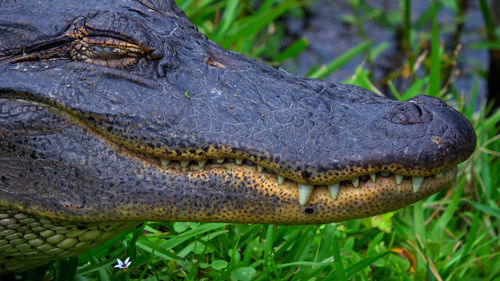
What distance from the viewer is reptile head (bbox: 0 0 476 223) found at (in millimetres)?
2041

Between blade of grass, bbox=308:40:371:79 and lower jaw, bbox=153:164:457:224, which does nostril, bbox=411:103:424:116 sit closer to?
lower jaw, bbox=153:164:457:224

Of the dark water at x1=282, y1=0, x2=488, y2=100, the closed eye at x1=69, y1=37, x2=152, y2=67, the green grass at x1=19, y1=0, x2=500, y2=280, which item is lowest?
the green grass at x1=19, y1=0, x2=500, y2=280

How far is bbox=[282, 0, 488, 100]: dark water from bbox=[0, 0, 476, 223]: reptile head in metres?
3.89

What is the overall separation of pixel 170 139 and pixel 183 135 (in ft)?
0.14

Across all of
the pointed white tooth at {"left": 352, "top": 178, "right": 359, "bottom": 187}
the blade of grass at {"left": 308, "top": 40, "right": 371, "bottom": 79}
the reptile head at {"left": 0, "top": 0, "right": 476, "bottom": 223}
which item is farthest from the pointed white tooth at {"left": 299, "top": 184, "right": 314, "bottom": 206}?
the blade of grass at {"left": 308, "top": 40, "right": 371, "bottom": 79}

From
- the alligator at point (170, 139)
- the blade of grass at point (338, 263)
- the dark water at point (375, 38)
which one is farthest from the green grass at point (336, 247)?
the dark water at point (375, 38)

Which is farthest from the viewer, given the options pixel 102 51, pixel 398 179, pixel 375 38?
pixel 375 38

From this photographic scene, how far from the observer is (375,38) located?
6957 mm

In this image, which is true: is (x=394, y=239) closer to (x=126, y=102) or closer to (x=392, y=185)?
(x=392, y=185)

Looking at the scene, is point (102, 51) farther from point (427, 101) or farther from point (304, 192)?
point (427, 101)

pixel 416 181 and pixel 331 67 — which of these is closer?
pixel 416 181

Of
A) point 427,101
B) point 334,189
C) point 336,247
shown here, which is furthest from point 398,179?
point 336,247

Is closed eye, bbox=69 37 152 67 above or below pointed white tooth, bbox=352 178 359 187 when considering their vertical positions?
above

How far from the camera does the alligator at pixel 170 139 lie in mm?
2043
